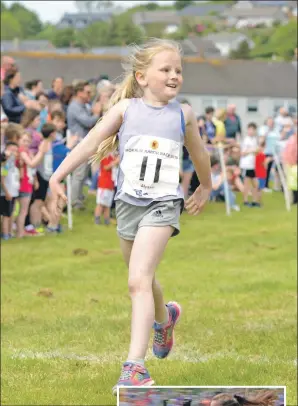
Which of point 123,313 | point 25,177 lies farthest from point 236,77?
point 123,313

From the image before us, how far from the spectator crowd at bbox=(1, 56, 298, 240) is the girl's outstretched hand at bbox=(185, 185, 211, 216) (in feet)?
26.3

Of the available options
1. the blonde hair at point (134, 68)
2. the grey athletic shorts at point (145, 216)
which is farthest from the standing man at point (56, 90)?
the grey athletic shorts at point (145, 216)

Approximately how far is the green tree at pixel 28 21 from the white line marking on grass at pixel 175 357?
3933 inches

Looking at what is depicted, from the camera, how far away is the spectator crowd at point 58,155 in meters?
17.2

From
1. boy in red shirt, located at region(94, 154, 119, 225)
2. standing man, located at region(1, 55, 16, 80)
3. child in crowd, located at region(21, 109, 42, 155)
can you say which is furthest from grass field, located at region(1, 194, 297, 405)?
standing man, located at region(1, 55, 16, 80)

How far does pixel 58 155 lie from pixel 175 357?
31.5 ft

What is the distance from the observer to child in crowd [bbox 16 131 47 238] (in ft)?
56.4

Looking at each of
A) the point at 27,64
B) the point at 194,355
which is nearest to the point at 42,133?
the point at 194,355

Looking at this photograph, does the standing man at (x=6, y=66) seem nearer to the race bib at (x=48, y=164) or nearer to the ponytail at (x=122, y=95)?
the race bib at (x=48, y=164)

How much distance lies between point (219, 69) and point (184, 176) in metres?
67.8

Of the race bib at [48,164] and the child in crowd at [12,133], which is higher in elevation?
the child in crowd at [12,133]

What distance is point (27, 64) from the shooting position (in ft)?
260

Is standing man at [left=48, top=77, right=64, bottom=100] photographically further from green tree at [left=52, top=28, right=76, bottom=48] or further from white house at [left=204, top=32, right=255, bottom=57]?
white house at [left=204, top=32, right=255, bottom=57]

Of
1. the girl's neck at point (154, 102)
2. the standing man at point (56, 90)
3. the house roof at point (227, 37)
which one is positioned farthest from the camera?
the house roof at point (227, 37)
